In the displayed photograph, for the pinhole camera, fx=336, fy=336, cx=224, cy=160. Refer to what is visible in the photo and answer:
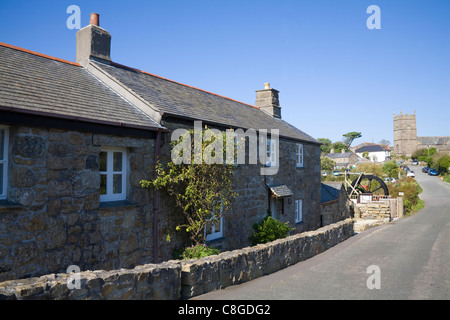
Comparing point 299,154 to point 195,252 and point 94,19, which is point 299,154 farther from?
point 94,19

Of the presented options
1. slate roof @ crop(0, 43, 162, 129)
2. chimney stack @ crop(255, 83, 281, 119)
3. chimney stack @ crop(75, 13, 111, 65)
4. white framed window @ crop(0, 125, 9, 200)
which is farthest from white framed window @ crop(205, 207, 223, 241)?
chimney stack @ crop(255, 83, 281, 119)

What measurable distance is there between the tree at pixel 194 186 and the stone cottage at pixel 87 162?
32 centimetres

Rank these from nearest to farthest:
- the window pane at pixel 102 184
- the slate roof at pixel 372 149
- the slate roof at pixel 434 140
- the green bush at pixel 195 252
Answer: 1. the window pane at pixel 102 184
2. the green bush at pixel 195 252
3. the slate roof at pixel 372 149
4. the slate roof at pixel 434 140

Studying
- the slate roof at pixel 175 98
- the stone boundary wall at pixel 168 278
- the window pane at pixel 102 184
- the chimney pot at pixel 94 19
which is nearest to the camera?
the stone boundary wall at pixel 168 278

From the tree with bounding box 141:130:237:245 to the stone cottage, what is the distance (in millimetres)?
321

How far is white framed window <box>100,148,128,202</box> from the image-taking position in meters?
7.40

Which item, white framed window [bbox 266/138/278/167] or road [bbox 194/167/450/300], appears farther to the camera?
white framed window [bbox 266/138/278/167]

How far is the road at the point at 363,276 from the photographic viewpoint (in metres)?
5.84

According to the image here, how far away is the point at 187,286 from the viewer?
543 cm

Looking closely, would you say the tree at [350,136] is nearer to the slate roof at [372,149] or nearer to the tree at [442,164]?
the slate roof at [372,149]

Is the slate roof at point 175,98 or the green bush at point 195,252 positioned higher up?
the slate roof at point 175,98

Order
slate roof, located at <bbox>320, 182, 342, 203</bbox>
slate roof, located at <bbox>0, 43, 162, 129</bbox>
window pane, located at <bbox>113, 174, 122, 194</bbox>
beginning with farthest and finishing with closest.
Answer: slate roof, located at <bbox>320, 182, 342, 203</bbox> → window pane, located at <bbox>113, 174, 122, 194</bbox> → slate roof, located at <bbox>0, 43, 162, 129</bbox>

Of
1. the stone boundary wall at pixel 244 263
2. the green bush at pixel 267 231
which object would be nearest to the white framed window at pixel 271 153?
the green bush at pixel 267 231

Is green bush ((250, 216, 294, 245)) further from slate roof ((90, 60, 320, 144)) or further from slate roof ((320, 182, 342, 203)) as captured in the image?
slate roof ((320, 182, 342, 203))
